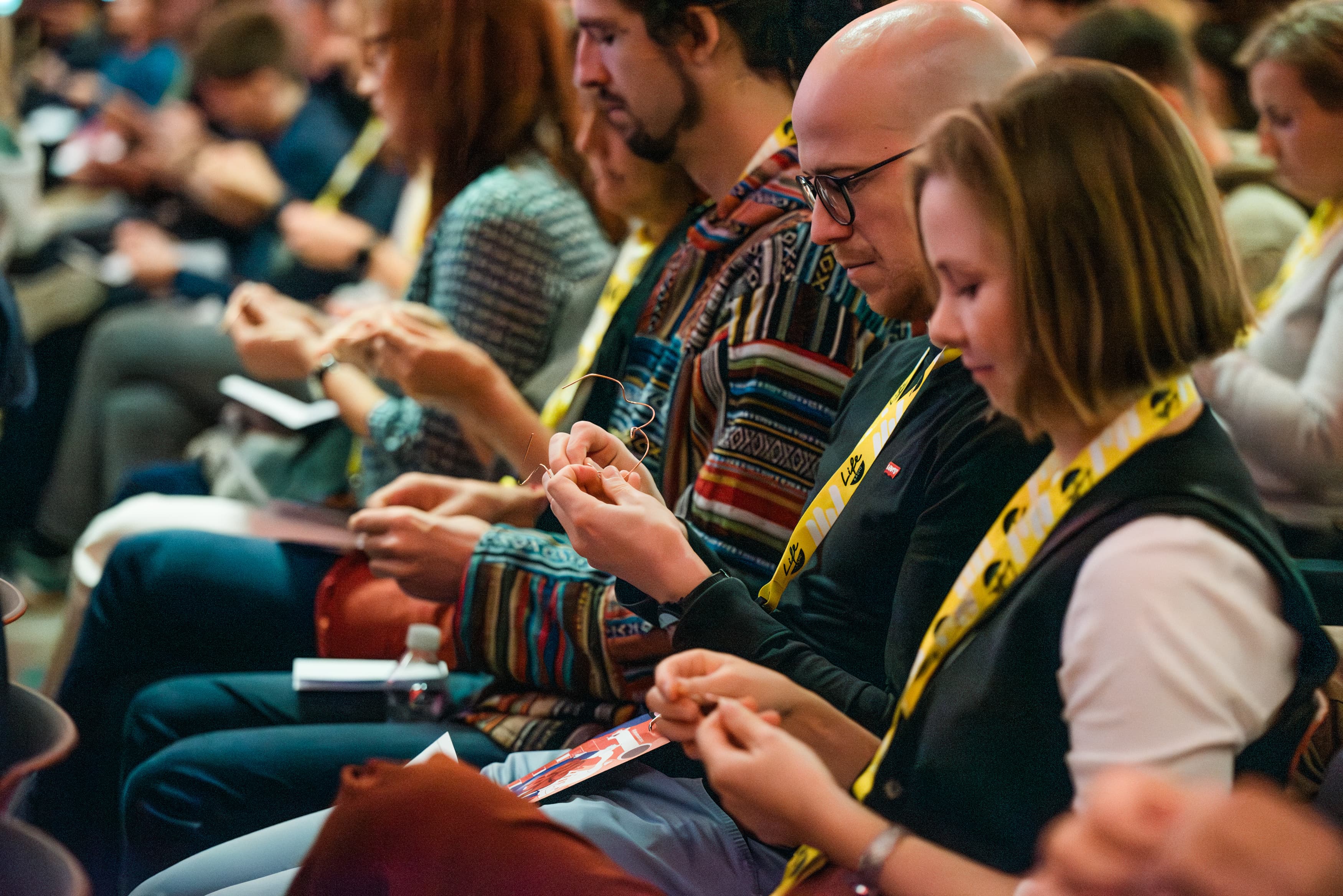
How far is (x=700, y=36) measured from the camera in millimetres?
1730

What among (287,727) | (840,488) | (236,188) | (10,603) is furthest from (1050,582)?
(236,188)

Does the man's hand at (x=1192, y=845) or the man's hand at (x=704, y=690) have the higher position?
the man's hand at (x=1192, y=845)

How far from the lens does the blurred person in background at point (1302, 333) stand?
6.58 feet

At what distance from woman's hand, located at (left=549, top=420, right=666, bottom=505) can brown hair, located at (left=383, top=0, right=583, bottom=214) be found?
3.58 ft

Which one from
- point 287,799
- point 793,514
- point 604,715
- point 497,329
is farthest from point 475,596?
point 497,329

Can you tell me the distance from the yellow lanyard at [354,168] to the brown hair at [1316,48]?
233 centimetres

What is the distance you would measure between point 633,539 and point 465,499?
64cm

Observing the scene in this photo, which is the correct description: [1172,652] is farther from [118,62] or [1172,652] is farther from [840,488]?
[118,62]

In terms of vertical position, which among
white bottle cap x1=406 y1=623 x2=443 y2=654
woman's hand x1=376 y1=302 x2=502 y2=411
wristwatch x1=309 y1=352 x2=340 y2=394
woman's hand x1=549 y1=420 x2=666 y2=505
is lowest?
white bottle cap x1=406 y1=623 x2=443 y2=654

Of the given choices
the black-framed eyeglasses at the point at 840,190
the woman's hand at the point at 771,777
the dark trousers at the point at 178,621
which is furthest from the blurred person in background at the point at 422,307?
the woman's hand at the point at 771,777

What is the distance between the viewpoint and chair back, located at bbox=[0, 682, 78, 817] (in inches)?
43.6

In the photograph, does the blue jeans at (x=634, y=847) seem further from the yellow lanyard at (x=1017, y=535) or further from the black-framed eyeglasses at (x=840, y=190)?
the black-framed eyeglasses at (x=840, y=190)

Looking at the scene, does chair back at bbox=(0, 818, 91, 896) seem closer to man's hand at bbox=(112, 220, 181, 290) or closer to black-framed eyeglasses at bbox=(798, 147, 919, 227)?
black-framed eyeglasses at bbox=(798, 147, 919, 227)

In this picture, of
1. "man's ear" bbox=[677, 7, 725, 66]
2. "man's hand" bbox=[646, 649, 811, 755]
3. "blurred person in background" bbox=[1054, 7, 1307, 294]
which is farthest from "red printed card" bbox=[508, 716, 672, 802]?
"blurred person in background" bbox=[1054, 7, 1307, 294]
